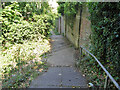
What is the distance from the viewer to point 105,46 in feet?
9.30

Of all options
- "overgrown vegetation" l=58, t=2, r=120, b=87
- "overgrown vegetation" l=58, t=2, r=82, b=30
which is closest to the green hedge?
"overgrown vegetation" l=58, t=2, r=120, b=87

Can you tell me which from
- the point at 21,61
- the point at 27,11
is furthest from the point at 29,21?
the point at 21,61

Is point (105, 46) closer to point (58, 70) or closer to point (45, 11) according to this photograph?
point (58, 70)

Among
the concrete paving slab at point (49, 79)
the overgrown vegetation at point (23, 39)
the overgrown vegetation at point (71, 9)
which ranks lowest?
the concrete paving slab at point (49, 79)

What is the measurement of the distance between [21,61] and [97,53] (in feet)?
10.3

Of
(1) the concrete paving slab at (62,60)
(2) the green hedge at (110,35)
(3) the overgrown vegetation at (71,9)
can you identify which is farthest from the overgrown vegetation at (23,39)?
(2) the green hedge at (110,35)

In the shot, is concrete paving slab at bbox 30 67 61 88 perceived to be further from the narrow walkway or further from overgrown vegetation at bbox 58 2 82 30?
overgrown vegetation at bbox 58 2 82 30

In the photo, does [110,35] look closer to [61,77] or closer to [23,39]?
[61,77]

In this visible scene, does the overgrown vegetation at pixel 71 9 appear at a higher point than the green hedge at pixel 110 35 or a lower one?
higher

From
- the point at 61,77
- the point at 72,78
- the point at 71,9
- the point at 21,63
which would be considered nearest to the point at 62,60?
the point at 61,77

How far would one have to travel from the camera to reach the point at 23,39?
5586 millimetres

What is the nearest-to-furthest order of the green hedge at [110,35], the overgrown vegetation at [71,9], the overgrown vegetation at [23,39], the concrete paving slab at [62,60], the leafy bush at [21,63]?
1. the green hedge at [110,35]
2. the leafy bush at [21,63]
3. the overgrown vegetation at [23,39]
4. the concrete paving slab at [62,60]
5. the overgrown vegetation at [71,9]

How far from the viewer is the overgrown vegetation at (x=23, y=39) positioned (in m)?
3.88

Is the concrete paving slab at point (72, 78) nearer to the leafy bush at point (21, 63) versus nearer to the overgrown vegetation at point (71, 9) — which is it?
the leafy bush at point (21, 63)
